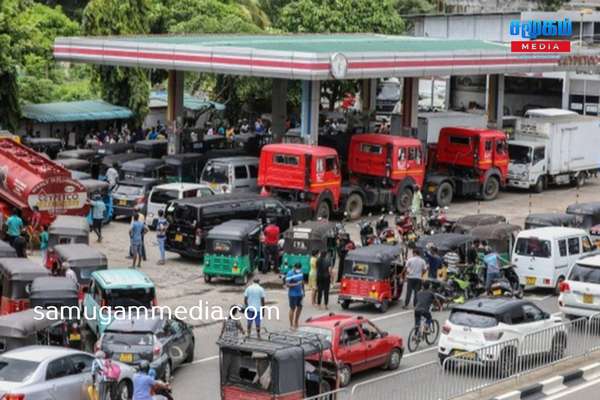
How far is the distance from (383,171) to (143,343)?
2113 centimetres

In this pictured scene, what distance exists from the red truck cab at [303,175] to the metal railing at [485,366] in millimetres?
15985

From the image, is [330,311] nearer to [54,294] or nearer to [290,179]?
[54,294]

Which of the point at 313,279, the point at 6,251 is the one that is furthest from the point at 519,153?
the point at 6,251

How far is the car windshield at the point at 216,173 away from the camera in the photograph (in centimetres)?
4238

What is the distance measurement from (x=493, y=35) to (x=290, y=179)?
4274cm

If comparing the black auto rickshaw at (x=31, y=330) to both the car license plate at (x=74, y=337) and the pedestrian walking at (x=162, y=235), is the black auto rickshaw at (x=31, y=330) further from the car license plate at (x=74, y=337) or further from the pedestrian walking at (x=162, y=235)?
the pedestrian walking at (x=162, y=235)

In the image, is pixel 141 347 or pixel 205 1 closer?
pixel 141 347

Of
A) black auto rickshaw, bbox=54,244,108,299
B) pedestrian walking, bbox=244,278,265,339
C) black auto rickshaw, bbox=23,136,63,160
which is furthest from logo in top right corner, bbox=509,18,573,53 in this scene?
pedestrian walking, bbox=244,278,265,339

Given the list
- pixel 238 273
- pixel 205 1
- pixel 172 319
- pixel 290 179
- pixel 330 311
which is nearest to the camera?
pixel 172 319

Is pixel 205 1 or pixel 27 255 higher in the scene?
pixel 205 1

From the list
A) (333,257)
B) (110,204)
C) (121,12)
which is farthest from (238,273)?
(121,12)

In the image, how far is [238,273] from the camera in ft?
108

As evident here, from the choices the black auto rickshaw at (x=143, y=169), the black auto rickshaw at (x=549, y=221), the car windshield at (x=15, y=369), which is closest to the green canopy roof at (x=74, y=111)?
the black auto rickshaw at (x=143, y=169)

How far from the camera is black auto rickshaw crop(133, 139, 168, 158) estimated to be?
4922cm
